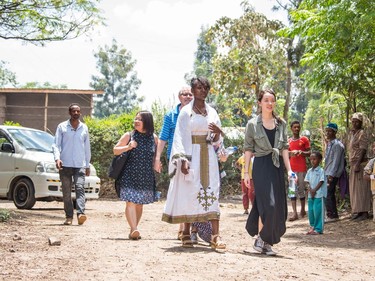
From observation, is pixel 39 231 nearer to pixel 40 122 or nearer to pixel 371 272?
pixel 371 272

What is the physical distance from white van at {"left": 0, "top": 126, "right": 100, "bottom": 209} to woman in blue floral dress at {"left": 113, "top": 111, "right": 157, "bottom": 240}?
19.2 ft

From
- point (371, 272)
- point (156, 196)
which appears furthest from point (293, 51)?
point (371, 272)

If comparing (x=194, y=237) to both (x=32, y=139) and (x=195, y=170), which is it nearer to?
(x=195, y=170)

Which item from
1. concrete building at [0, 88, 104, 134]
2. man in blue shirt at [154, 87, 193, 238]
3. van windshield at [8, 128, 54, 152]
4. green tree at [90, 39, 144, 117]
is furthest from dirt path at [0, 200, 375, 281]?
green tree at [90, 39, 144, 117]

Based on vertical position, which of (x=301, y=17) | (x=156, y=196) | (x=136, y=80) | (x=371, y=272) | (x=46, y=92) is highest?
(x=136, y=80)

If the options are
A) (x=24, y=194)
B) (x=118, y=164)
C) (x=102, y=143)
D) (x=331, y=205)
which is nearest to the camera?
(x=118, y=164)

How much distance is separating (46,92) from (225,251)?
3344 centimetres

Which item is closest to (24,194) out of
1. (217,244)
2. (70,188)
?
(70,188)

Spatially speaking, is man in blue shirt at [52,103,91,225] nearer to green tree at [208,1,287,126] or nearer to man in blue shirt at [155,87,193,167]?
man in blue shirt at [155,87,193,167]

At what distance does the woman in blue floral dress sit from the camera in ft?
32.7

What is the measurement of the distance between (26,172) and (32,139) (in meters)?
1.20

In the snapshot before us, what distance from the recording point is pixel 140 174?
399 inches

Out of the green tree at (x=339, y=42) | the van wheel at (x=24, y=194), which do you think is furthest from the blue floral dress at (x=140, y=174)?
the van wheel at (x=24, y=194)

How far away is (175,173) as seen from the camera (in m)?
8.56
